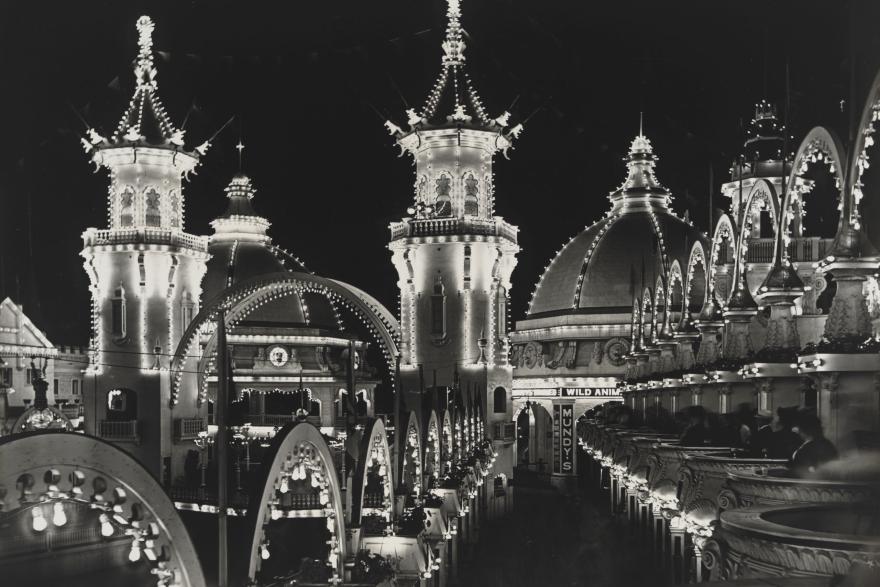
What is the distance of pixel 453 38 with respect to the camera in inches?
2489

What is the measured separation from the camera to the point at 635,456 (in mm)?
33406

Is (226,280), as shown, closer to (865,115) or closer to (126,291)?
(126,291)

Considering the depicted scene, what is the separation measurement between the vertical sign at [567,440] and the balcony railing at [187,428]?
880 inches

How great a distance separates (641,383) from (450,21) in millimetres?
24124

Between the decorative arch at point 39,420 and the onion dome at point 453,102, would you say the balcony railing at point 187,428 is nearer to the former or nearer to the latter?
the decorative arch at point 39,420

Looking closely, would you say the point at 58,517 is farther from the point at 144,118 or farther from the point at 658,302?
the point at 658,302

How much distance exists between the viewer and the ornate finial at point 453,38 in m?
63.0

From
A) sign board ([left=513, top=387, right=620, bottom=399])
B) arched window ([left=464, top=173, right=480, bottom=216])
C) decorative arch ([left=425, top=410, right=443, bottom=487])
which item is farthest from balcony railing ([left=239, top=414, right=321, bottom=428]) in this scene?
decorative arch ([left=425, top=410, right=443, bottom=487])

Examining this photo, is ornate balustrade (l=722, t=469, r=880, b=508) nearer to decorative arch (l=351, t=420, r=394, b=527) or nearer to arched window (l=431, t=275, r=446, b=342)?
decorative arch (l=351, t=420, r=394, b=527)

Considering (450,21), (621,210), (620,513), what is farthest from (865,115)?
(621,210)

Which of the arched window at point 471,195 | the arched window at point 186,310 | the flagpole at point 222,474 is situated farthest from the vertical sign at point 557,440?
the flagpole at point 222,474

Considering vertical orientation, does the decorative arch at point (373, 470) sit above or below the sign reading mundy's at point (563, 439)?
above

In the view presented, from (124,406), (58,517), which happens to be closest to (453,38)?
(124,406)

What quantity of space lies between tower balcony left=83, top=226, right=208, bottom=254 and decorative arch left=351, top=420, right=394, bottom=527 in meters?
36.3
